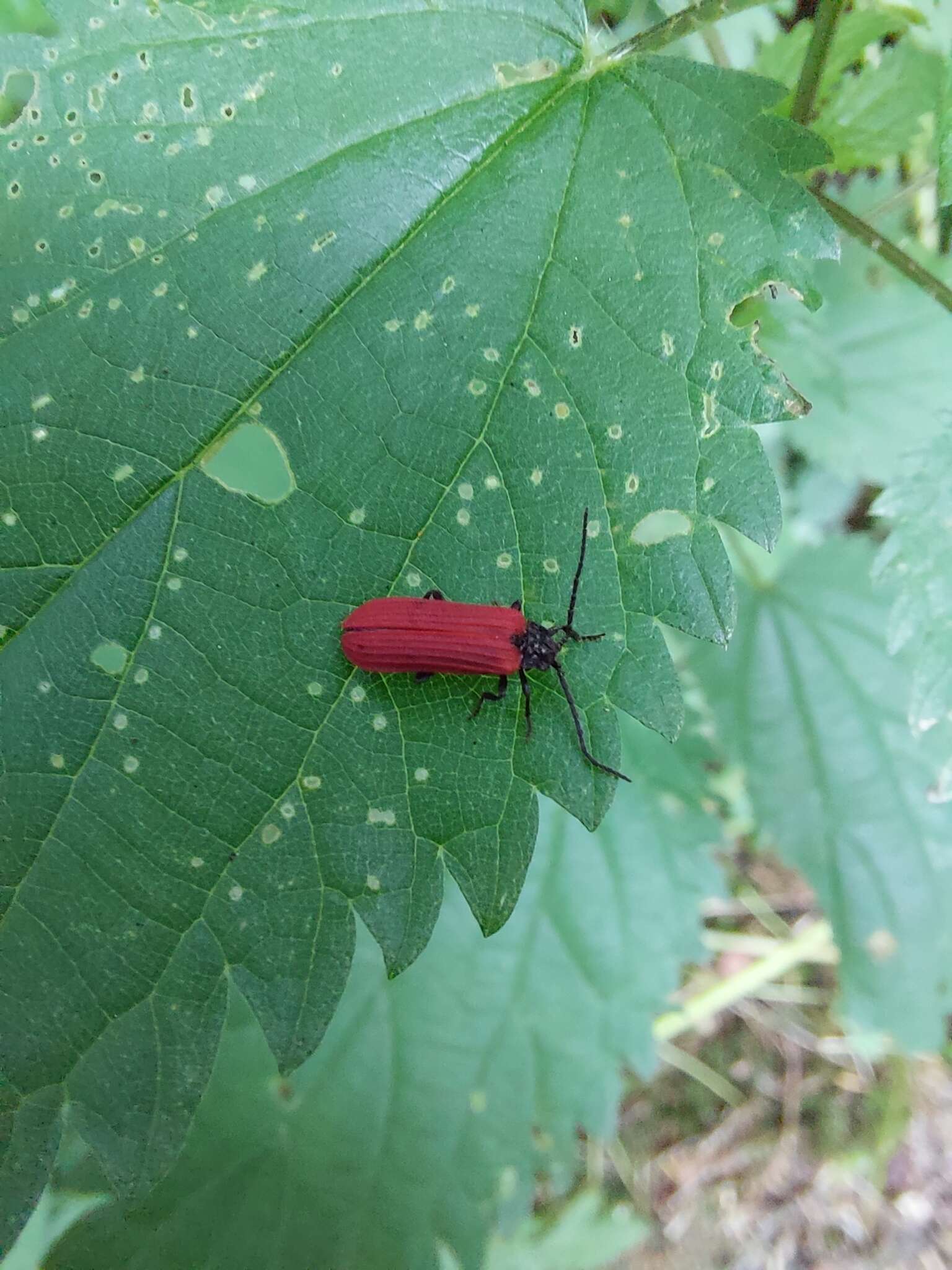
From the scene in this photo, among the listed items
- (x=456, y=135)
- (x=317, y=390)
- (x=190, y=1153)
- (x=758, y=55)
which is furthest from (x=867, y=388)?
(x=190, y=1153)

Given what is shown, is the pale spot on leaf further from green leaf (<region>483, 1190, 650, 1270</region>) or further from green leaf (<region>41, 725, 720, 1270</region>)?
green leaf (<region>483, 1190, 650, 1270</region>)

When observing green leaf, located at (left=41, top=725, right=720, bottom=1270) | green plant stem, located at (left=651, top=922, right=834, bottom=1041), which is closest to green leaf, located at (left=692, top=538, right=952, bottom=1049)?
green leaf, located at (left=41, top=725, right=720, bottom=1270)

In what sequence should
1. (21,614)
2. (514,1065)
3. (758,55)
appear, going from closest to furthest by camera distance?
1. (21,614)
2. (758,55)
3. (514,1065)

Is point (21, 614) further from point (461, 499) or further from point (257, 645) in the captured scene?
point (461, 499)

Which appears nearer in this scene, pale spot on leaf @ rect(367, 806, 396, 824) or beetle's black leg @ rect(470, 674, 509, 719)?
pale spot on leaf @ rect(367, 806, 396, 824)

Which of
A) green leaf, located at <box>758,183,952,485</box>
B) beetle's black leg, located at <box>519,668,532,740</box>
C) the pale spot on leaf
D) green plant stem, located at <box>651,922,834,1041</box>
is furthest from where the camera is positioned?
green plant stem, located at <box>651,922,834,1041</box>

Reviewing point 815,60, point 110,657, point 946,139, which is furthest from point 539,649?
point 815,60

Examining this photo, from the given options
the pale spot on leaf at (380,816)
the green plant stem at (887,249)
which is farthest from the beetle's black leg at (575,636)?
the green plant stem at (887,249)
